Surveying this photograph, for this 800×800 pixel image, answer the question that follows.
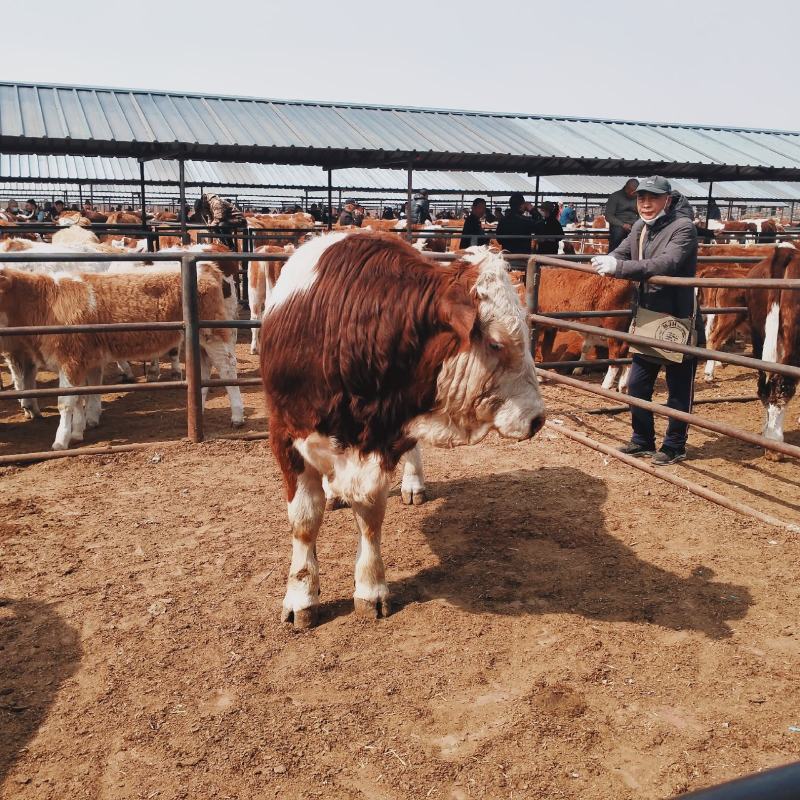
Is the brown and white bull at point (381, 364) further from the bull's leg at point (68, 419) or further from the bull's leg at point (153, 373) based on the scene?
the bull's leg at point (153, 373)

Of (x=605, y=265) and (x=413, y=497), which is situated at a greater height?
(x=605, y=265)

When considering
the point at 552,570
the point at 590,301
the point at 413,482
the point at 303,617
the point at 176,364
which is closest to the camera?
the point at 303,617

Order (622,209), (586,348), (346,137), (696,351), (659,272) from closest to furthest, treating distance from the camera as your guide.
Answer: (696,351), (659,272), (586,348), (622,209), (346,137)

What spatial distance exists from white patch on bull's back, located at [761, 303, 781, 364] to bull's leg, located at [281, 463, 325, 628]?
4301mm

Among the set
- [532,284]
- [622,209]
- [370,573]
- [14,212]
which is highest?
[14,212]

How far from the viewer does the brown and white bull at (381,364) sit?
2857 mm

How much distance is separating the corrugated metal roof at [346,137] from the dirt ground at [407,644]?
7.88 m

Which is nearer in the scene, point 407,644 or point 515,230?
point 407,644

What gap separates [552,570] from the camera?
3766 mm

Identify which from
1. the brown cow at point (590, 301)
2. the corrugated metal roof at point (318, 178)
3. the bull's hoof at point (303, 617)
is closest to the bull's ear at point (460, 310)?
the bull's hoof at point (303, 617)

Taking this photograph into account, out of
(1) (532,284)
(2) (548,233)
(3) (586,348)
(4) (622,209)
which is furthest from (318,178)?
(1) (532,284)

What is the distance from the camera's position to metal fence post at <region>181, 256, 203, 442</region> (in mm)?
5500

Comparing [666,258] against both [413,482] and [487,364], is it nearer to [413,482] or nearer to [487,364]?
[413,482]

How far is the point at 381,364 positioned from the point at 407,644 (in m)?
1.18
